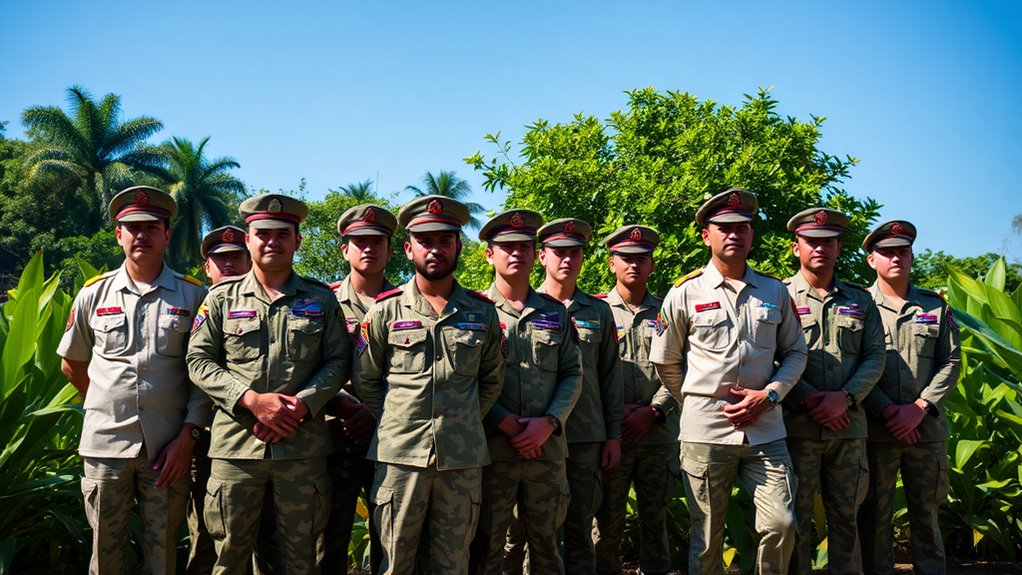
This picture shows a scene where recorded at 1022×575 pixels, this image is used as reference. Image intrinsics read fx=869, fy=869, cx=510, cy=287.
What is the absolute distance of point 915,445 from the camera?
16.2 feet

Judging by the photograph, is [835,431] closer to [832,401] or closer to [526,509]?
[832,401]

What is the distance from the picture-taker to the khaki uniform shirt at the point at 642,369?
5.12 metres

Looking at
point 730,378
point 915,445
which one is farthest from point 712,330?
point 915,445

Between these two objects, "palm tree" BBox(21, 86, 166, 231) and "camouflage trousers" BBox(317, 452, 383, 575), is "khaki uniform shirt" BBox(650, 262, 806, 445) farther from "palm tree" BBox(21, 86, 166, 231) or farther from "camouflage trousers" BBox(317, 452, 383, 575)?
"palm tree" BBox(21, 86, 166, 231)

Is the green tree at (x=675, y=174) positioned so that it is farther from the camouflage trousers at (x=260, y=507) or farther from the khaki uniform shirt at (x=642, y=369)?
the camouflage trousers at (x=260, y=507)

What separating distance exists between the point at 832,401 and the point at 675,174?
373cm

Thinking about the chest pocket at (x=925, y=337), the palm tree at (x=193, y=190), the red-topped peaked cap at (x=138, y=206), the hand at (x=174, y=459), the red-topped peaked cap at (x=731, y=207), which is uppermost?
the palm tree at (x=193, y=190)

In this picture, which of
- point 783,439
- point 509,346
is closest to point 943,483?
point 783,439

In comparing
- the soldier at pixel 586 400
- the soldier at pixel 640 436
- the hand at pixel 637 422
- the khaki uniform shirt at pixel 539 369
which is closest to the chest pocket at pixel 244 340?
the khaki uniform shirt at pixel 539 369

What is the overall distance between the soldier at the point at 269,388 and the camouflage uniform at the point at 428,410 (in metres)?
0.24

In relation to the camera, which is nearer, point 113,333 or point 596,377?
point 113,333

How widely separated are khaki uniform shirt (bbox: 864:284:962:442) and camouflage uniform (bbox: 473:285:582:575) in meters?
1.88

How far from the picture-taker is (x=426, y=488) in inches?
150

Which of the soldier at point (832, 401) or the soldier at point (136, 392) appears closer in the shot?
the soldier at point (136, 392)
